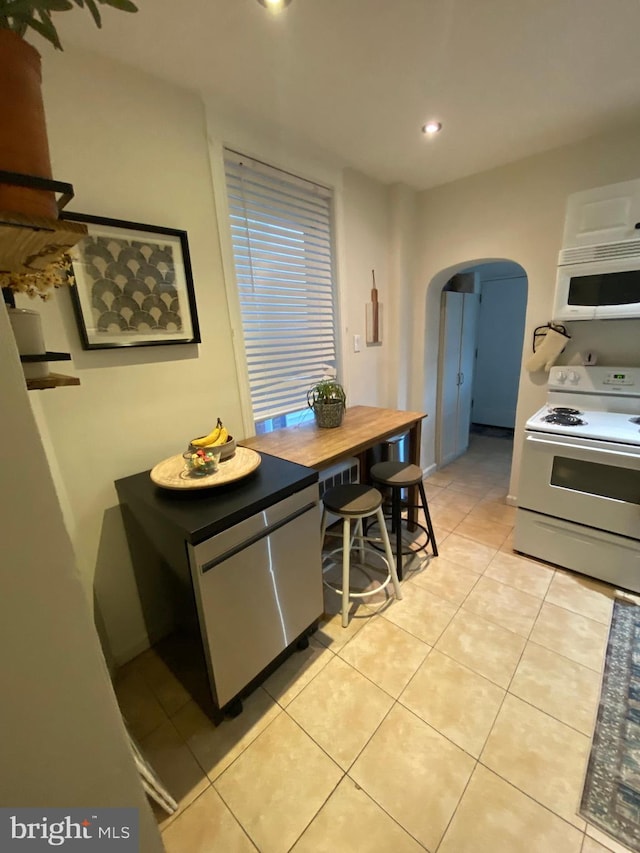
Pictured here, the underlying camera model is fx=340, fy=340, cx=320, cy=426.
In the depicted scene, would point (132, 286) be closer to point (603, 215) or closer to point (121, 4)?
point (121, 4)

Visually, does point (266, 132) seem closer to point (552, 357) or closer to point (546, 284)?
point (546, 284)

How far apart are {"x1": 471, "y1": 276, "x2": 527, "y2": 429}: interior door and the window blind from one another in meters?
3.44

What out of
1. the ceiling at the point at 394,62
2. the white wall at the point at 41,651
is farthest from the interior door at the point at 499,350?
the white wall at the point at 41,651

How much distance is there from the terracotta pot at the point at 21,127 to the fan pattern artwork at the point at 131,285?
0.82 m

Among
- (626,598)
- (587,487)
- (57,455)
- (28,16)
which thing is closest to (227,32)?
(28,16)

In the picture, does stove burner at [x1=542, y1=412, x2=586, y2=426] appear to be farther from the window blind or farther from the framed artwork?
the framed artwork

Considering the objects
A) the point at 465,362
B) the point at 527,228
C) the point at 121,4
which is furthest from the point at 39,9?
the point at 465,362

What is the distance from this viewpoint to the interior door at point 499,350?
473cm

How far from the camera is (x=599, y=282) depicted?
2.13 m

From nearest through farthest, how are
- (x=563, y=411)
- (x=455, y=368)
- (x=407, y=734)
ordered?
1. (x=407, y=734)
2. (x=563, y=411)
3. (x=455, y=368)

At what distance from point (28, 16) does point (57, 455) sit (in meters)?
1.28

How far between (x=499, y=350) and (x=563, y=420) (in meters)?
3.20

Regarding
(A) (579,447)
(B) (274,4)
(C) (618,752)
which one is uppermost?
(B) (274,4)

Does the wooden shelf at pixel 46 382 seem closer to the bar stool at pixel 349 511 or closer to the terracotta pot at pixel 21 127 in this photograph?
the terracotta pot at pixel 21 127
